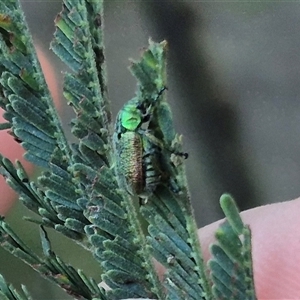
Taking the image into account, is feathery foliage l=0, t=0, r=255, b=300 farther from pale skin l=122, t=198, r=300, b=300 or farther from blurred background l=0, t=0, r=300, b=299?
blurred background l=0, t=0, r=300, b=299

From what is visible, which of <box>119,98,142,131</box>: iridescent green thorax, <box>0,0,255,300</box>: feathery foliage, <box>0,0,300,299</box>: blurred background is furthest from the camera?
<box>0,0,300,299</box>: blurred background

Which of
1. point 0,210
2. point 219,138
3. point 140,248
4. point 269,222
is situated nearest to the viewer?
point 140,248

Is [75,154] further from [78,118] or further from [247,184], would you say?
[247,184]

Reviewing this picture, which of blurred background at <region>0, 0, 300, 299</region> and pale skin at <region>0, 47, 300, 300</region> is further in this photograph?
blurred background at <region>0, 0, 300, 299</region>

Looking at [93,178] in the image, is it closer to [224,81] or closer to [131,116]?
[131,116]

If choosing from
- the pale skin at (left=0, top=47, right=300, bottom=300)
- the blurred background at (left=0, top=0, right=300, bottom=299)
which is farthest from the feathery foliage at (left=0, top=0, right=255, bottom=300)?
the blurred background at (left=0, top=0, right=300, bottom=299)

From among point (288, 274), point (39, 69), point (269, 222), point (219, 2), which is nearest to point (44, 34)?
point (219, 2)

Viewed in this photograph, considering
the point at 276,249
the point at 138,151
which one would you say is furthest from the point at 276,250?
the point at 138,151

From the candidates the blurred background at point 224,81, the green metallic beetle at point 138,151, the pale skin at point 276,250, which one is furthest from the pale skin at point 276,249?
the green metallic beetle at point 138,151

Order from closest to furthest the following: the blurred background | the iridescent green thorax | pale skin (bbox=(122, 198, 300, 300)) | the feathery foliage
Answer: the feathery foliage → the iridescent green thorax → pale skin (bbox=(122, 198, 300, 300)) → the blurred background
